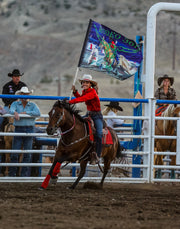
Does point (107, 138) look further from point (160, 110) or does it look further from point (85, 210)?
point (85, 210)

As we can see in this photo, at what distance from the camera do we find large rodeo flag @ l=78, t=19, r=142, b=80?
31.3 feet

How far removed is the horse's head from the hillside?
112 feet

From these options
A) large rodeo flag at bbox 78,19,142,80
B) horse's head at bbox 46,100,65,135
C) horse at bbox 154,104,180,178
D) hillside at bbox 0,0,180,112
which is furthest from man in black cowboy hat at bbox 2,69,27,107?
hillside at bbox 0,0,180,112

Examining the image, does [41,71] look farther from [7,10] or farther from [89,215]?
[89,215]

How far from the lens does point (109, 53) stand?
9.90 metres

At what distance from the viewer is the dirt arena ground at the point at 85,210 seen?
16.3ft

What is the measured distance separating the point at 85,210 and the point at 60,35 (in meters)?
70.9

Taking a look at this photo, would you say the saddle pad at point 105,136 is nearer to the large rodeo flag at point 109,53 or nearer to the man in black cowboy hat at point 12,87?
the large rodeo flag at point 109,53

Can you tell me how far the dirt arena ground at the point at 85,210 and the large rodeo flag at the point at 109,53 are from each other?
2924 mm

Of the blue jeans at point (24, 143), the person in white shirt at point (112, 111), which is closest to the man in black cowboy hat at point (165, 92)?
the person in white shirt at point (112, 111)

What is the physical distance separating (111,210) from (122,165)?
4042 mm

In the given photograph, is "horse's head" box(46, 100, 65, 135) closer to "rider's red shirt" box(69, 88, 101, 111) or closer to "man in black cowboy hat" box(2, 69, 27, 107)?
"rider's red shirt" box(69, 88, 101, 111)

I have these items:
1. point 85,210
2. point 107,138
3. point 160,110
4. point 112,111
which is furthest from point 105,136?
point 85,210

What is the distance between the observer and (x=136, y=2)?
3511 inches
